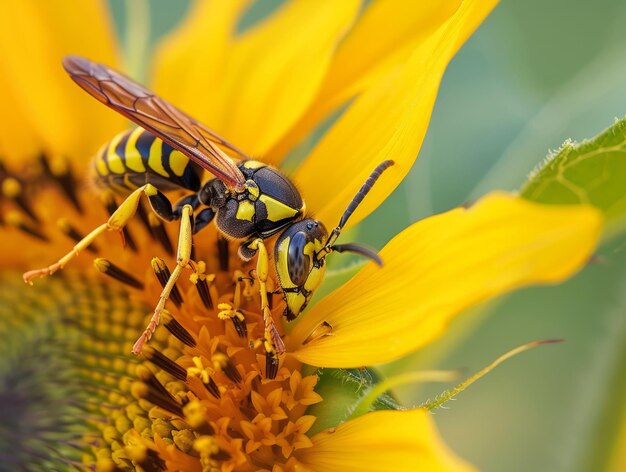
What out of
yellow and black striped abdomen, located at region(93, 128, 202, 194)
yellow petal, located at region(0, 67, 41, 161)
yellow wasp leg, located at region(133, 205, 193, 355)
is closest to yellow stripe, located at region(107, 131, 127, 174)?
yellow and black striped abdomen, located at region(93, 128, 202, 194)

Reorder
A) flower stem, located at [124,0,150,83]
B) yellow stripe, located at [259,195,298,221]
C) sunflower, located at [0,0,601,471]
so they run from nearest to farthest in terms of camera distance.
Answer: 1. sunflower, located at [0,0,601,471]
2. yellow stripe, located at [259,195,298,221]
3. flower stem, located at [124,0,150,83]

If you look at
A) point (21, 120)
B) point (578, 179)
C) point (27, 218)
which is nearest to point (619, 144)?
point (578, 179)

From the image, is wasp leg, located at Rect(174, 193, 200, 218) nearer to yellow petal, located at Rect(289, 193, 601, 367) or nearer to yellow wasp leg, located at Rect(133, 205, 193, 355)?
yellow wasp leg, located at Rect(133, 205, 193, 355)

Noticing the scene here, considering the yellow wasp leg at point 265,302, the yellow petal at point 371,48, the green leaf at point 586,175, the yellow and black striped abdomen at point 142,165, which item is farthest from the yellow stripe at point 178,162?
the green leaf at point 586,175

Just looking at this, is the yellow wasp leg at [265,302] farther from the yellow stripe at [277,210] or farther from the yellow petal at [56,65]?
the yellow petal at [56,65]

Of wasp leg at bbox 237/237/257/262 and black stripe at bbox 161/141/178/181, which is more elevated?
black stripe at bbox 161/141/178/181
